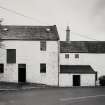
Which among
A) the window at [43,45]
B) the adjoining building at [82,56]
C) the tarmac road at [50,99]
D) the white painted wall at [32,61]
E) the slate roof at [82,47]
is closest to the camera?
the tarmac road at [50,99]

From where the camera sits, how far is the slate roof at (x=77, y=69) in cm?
3465

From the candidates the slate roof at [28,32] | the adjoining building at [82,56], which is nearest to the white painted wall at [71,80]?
the adjoining building at [82,56]

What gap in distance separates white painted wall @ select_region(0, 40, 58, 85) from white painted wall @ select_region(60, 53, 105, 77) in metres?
5.12

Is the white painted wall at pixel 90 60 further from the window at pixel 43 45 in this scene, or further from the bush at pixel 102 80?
the window at pixel 43 45

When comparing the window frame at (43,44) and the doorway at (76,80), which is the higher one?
the window frame at (43,44)

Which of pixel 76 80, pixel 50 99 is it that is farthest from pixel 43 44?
pixel 50 99

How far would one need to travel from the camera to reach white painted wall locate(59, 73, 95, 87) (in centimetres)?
3381

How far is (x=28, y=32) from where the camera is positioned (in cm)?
3541

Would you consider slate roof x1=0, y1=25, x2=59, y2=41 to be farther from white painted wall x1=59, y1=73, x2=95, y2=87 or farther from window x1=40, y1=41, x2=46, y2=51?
white painted wall x1=59, y1=73, x2=95, y2=87

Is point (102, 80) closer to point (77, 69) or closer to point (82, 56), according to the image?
point (77, 69)

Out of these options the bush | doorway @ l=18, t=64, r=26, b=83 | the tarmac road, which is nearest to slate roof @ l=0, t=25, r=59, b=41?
doorway @ l=18, t=64, r=26, b=83

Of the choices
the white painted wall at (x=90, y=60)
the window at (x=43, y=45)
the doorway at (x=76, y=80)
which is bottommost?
the doorway at (x=76, y=80)

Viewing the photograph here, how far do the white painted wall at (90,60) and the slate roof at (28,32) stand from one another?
5.31m

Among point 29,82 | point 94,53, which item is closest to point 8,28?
point 29,82
